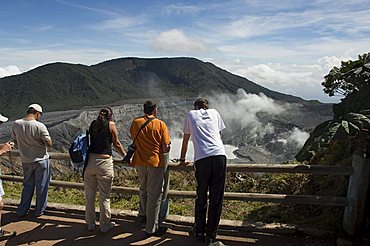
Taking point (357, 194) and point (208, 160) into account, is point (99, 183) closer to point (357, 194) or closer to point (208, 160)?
point (208, 160)

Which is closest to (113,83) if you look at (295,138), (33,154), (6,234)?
(295,138)

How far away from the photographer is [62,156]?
6156 millimetres

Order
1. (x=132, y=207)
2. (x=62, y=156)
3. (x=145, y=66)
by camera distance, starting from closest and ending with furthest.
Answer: (x=62, y=156) → (x=132, y=207) → (x=145, y=66)

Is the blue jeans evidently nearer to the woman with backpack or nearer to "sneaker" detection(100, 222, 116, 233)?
the woman with backpack

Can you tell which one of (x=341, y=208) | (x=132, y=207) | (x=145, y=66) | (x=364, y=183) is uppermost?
(x=145, y=66)

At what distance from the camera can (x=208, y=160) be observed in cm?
457

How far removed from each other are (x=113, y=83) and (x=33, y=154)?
8480cm

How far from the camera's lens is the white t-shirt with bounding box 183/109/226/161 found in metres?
4.59

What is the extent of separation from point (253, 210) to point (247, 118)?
2459 centimetres

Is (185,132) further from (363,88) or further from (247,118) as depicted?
(247,118)

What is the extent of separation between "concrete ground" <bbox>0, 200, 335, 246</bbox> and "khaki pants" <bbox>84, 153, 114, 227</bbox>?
0.84 ft

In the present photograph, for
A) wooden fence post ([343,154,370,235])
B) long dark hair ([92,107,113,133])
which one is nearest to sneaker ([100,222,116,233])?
long dark hair ([92,107,113,133])

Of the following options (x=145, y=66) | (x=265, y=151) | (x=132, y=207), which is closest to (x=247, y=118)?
(x=265, y=151)

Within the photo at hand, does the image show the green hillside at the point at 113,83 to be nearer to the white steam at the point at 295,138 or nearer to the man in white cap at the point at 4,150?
the white steam at the point at 295,138
